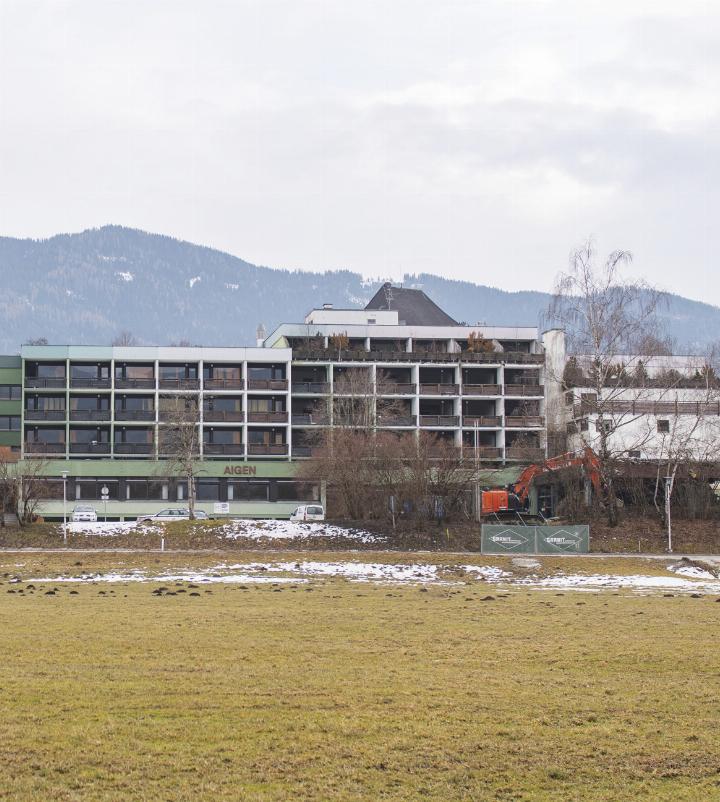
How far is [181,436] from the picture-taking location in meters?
85.9

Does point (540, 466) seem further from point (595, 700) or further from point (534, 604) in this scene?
point (595, 700)

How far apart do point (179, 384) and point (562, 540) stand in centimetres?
5413

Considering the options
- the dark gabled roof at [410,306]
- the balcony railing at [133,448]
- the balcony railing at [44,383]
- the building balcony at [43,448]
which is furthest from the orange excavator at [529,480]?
the dark gabled roof at [410,306]

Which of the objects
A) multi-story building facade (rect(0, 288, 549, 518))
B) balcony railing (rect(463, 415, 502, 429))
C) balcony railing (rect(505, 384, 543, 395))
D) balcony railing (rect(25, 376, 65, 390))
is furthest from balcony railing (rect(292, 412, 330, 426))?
balcony railing (rect(25, 376, 65, 390))

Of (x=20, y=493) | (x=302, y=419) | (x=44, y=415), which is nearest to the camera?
(x=20, y=493)

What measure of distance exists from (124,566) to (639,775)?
1521 inches

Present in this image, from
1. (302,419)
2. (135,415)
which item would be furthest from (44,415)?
(302,419)

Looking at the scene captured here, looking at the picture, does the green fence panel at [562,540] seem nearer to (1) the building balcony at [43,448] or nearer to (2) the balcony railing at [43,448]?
(1) the building balcony at [43,448]

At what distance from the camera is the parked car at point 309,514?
76375 millimetres

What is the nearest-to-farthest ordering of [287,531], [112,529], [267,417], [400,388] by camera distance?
[112,529]
[287,531]
[267,417]
[400,388]

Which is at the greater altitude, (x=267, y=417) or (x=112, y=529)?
(x=267, y=417)

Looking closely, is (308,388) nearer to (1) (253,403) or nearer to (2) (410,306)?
(1) (253,403)

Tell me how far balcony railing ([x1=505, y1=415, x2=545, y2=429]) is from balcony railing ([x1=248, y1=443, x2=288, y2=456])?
21677mm

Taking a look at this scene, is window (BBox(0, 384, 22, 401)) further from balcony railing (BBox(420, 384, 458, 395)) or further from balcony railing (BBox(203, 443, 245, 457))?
balcony railing (BBox(420, 384, 458, 395))
